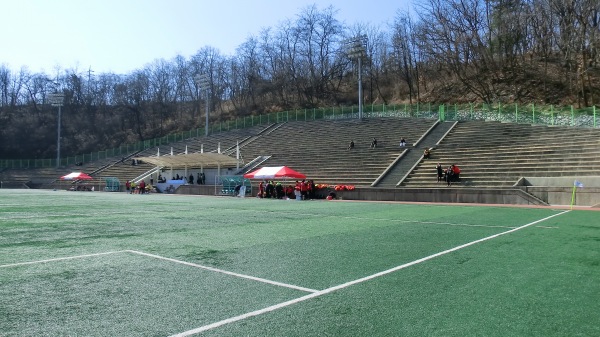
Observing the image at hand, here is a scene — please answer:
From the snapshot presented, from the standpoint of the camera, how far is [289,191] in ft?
101

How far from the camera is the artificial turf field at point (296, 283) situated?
4.22 metres

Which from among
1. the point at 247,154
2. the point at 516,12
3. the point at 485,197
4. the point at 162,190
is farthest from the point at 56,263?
the point at 516,12

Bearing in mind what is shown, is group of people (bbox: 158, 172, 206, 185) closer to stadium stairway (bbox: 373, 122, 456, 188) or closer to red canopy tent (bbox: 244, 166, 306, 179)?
red canopy tent (bbox: 244, 166, 306, 179)

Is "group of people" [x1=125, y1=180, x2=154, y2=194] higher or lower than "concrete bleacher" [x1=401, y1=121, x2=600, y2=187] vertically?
lower

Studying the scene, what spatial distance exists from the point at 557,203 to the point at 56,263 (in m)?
22.8

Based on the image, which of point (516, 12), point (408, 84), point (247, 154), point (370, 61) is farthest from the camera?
point (370, 61)

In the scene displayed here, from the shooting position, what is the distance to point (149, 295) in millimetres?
5176

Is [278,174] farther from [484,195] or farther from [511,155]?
[511,155]

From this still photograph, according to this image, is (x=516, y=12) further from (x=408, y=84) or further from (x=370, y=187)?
(x=370, y=187)

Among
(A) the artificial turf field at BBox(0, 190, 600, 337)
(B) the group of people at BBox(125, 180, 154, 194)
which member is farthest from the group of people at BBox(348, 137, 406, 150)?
(A) the artificial turf field at BBox(0, 190, 600, 337)

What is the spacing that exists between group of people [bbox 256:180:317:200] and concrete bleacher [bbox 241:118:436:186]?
11.0ft

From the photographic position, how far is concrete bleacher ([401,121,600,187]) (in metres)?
25.8

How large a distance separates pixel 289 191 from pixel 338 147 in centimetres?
1280

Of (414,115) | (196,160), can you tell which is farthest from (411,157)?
(196,160)
